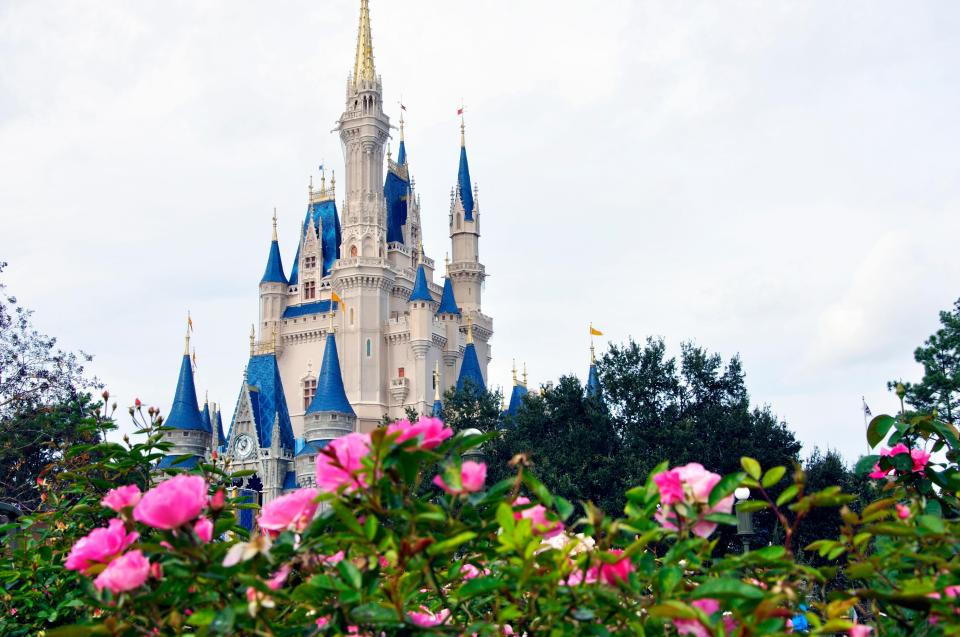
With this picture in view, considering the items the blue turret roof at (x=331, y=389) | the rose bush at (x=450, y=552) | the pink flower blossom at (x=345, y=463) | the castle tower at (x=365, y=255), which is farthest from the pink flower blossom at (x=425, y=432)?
the castle tower at (x=365, y=255)

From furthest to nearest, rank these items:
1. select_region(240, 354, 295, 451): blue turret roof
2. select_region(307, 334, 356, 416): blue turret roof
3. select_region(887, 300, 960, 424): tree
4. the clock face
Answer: select_region(240, 354, 295, 451): blue turret roof → the clock face → select_region(307, 334, 356, 416): blue turret roof → select_region(887, 300, 960, 424): tree

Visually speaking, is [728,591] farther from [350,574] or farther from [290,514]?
[290,514]

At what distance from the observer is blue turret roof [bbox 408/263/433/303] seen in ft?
188

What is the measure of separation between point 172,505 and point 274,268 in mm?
60865

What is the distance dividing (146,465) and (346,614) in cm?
361

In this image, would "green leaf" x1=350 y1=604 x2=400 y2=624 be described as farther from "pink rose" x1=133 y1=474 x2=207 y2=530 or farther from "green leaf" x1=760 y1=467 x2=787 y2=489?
"green leaf" x1=760 y1=467 x2=787 y2=489

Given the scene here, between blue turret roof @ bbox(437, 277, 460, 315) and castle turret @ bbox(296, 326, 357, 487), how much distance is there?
29.0 ft

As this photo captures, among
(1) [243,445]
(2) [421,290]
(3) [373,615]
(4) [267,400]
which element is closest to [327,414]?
(4) [267,400]

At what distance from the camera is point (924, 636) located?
3.53 metres

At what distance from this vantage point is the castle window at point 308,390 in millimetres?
59000

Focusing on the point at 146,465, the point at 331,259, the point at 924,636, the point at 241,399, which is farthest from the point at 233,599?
the point at 331,259

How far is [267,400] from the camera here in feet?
181

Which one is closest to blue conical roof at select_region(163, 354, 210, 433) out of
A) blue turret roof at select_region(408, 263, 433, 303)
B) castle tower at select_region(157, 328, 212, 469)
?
castle tower at select_region(157, 328, 212, 469)

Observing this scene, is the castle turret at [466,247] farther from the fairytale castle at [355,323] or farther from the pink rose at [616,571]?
the pink rose at [616,571]
